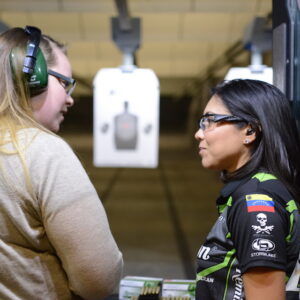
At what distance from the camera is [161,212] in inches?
230

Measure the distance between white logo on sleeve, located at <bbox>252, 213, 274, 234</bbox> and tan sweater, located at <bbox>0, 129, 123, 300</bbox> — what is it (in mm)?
305

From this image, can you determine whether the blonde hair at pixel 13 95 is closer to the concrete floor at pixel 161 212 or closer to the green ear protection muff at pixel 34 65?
the green ear protection muff at pixel 34 65

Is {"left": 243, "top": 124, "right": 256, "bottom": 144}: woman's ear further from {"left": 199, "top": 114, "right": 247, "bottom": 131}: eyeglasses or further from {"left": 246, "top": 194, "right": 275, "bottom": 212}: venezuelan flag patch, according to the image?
{"left": 246, "top": 194, "right": 275, "bottom": 212}: venezuelan flag patch

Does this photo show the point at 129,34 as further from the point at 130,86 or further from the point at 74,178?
the point at 74,178

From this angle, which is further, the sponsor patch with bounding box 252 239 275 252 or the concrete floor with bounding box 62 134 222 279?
the concrete floor with bounding box 62 134 222 279

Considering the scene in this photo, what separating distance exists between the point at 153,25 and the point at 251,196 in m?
4.67

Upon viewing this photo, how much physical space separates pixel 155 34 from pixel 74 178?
15.9 ft

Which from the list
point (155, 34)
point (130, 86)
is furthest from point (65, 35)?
point (130, 86)

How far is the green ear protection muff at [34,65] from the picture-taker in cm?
103

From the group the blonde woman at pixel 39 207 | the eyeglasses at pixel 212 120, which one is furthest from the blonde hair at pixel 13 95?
the eyeglasses at pixel 212 120

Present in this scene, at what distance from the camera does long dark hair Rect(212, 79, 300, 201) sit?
3.69ft

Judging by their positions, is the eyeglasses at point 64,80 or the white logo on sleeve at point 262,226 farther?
the eyeglasses at point 64,80

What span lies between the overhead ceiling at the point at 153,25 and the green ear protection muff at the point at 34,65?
284 cm

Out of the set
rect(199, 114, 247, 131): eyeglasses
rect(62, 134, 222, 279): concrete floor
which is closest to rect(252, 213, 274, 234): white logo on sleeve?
rect(199, 114, 247, 131): eyeglasses
